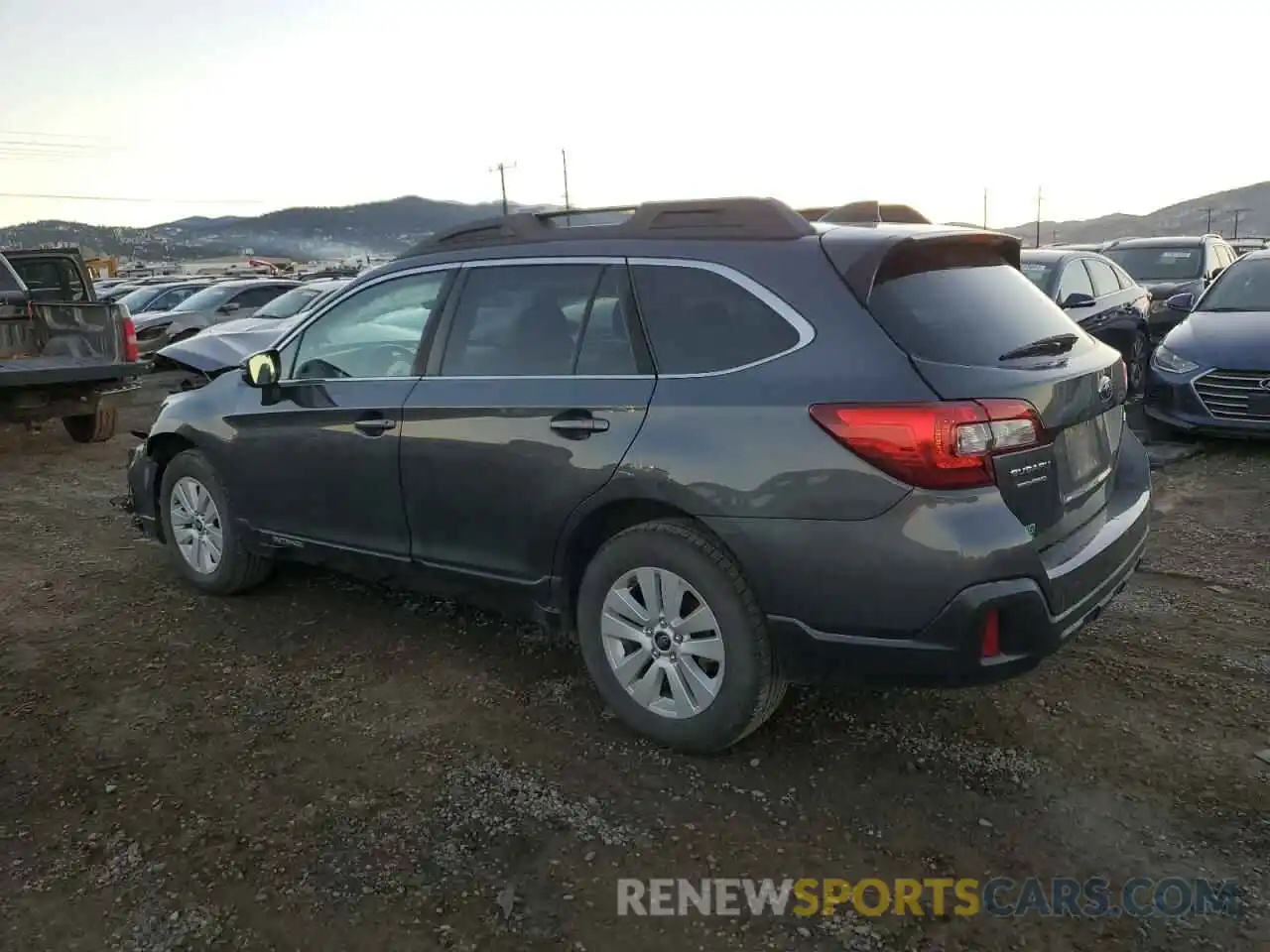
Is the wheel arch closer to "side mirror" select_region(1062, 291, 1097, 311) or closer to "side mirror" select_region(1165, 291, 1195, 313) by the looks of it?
"side mirror" select_region(1062, 291, 1097, 311)

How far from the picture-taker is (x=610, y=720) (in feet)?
12.0

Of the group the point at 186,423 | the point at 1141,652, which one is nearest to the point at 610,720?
the point at 1141,652

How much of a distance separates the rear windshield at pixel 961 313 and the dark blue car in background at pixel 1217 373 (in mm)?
4744

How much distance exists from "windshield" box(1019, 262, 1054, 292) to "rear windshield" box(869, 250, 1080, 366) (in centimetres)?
625

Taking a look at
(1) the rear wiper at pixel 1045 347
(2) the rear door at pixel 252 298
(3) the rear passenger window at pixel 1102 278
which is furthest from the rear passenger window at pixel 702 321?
(2) the rear door at pixel 252 298

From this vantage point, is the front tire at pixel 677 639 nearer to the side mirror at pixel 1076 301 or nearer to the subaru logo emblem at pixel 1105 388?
the subaru logo emblem at pixel 1105 388

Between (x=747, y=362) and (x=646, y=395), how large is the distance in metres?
0.36

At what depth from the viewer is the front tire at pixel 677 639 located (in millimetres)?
3115

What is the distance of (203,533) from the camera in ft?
16.4

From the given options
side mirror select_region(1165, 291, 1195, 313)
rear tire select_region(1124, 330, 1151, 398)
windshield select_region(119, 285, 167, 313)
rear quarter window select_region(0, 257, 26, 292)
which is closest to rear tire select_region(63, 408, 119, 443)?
rear quarter window select_region(0, 257, 26, 292)

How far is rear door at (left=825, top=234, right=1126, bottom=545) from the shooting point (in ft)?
9.52

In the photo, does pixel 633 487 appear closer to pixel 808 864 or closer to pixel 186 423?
pixel 808 864

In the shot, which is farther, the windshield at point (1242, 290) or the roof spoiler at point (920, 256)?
the windshield at point (1242, 290)

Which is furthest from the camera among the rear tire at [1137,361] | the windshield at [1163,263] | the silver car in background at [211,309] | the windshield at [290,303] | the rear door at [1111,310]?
the silver car in background at [211,309]
